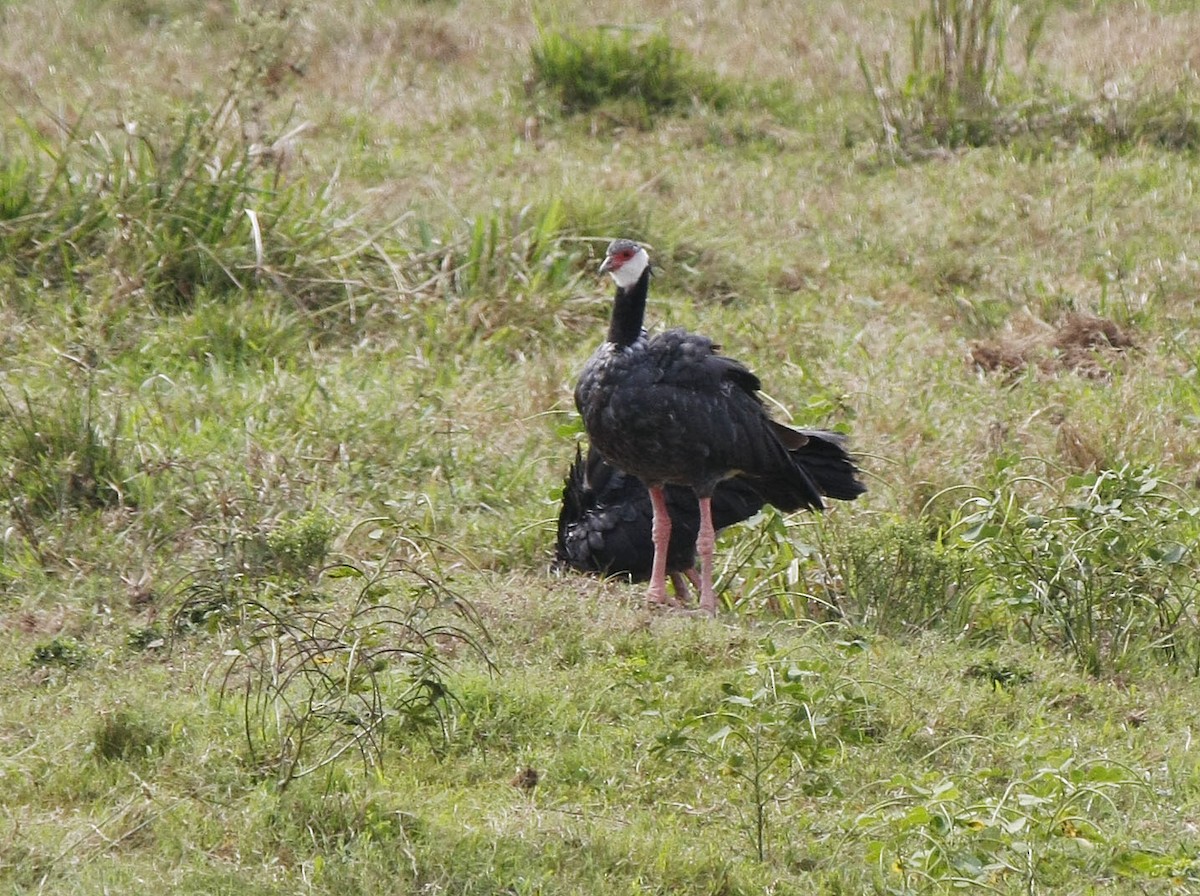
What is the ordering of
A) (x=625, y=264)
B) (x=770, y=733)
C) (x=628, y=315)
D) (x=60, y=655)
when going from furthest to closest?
(x=625, y=264) < (x=628, y=315) < (x=60, y=655) < (x=770, y=733)

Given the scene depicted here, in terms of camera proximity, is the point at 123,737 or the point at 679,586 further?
the point at 679,586

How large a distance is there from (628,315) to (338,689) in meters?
2.20

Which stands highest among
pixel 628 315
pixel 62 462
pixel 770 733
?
pixel 628 315

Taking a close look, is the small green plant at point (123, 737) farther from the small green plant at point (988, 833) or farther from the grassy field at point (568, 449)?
the small green plant at point (988, 833)

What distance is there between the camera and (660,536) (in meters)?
6.45

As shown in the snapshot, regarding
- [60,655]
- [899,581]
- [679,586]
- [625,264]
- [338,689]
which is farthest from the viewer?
[679,586]

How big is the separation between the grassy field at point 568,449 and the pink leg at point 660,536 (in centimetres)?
13

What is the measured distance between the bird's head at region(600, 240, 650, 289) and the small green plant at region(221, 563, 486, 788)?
1.63m

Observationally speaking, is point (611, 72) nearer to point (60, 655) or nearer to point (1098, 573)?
point (1098, 573)

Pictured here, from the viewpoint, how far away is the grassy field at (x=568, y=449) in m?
4.35

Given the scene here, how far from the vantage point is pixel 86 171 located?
8.88 m

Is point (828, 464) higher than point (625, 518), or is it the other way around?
point (828, 464)

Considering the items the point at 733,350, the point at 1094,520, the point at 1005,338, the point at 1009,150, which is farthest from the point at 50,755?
the point at 1009,150

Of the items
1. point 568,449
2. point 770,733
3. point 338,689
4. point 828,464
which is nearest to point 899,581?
point 828,464
